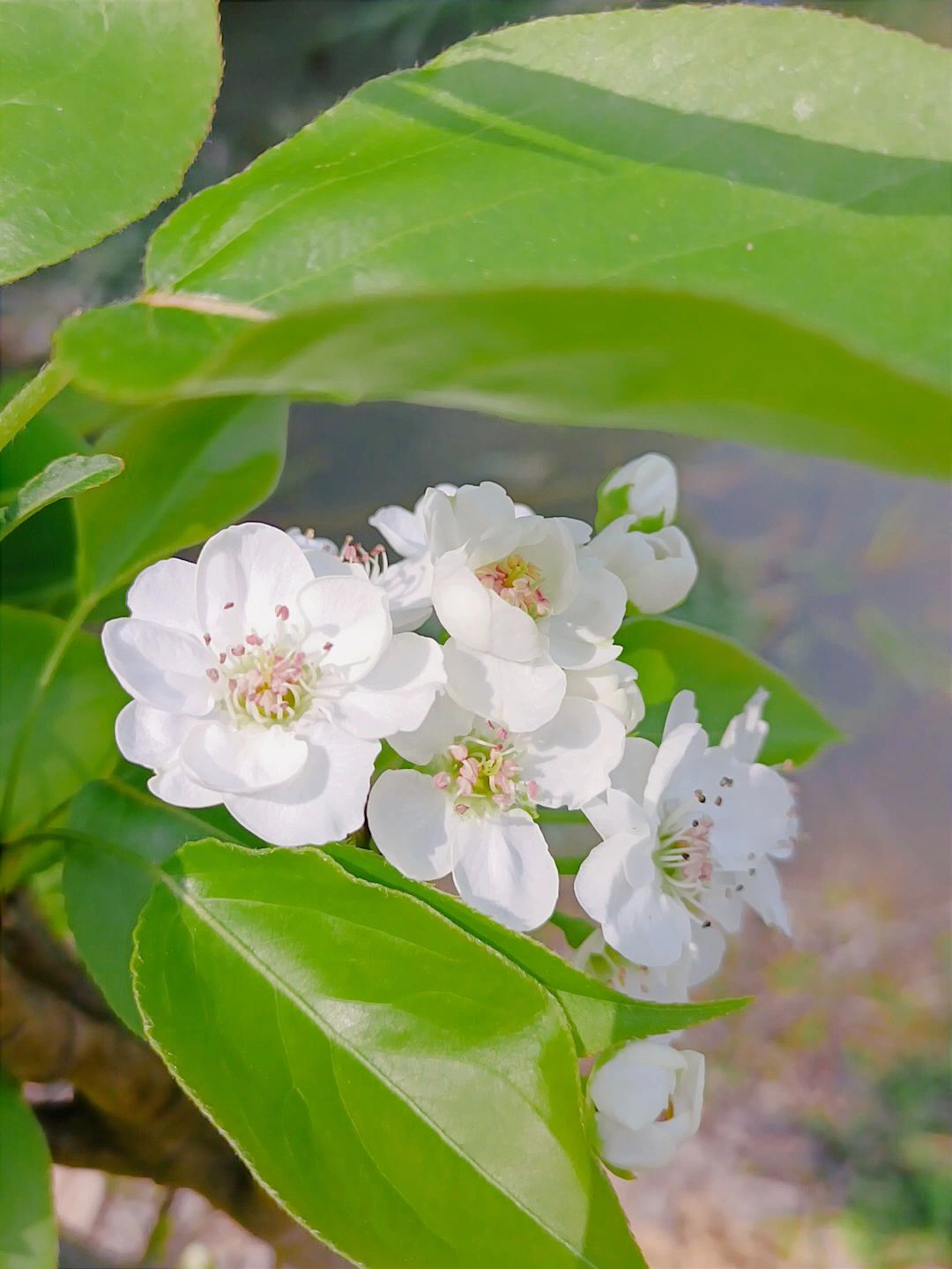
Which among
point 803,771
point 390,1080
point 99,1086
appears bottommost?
point 803,771

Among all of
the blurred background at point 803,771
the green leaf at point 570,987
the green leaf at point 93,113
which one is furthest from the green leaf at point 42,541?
the blurred background at point 803,771

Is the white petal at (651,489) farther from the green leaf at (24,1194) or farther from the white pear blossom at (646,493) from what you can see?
the green leaf at (24,1194)

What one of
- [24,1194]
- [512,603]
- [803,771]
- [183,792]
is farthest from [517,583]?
[803,771]

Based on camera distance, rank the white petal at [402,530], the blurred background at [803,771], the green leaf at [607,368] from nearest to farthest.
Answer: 1. the green leaf at [607,368]
2. the white petal at [402,530]
3. the blurred background at [803,771]

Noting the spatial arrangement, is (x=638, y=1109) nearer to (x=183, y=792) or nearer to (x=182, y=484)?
(x=183, y=792)

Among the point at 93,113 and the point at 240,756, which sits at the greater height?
the point at 93,113

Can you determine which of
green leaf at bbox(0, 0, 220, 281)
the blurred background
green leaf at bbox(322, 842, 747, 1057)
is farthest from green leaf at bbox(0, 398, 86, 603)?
the blurred background

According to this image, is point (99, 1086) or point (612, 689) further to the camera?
point (99, 1086)
